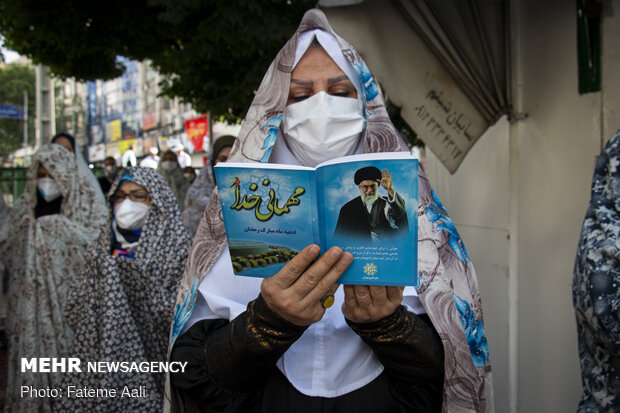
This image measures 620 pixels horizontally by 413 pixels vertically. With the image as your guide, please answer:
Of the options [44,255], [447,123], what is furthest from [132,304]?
[447,123]

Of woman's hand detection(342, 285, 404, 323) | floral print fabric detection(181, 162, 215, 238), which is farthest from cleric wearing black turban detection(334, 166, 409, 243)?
floral print fabric detection(181, 162, 215, 238)

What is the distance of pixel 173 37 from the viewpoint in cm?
578

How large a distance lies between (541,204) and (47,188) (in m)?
3.91

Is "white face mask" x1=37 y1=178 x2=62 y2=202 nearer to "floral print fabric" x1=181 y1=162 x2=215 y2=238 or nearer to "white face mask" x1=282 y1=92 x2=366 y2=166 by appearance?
"floral print fabric" x1=181 y1=162 x2=215 y2=238

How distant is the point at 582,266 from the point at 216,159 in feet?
12.8

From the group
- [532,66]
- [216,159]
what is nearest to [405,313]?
[532,66]

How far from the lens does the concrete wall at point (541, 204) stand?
2426 mm

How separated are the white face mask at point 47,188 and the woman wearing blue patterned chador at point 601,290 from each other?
13.4ft

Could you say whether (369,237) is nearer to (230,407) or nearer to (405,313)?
(405,313)

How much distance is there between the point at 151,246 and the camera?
10.5ft

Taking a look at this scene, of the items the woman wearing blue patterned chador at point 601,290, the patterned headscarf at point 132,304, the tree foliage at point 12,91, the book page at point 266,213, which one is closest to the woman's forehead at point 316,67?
the book page at point 266,213

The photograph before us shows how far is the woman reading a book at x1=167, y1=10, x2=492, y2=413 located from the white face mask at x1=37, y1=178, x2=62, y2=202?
3.18 metres

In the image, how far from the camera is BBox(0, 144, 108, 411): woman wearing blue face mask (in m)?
3.50

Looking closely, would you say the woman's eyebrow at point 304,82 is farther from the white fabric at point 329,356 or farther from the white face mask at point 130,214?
the white face mask at point 130,214
